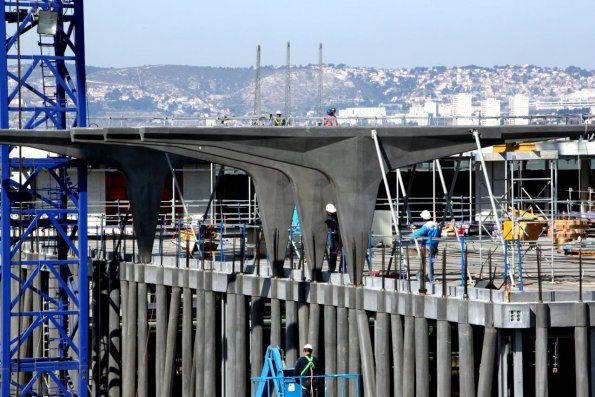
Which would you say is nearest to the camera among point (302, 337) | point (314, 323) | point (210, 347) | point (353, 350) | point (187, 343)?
point (353, 350)

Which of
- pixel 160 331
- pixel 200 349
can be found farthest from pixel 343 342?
pixel 160 331

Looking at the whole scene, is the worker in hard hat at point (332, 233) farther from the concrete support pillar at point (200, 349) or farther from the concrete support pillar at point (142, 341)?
the concrete support pillar at point (142, 341)

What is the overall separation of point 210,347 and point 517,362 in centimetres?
1231

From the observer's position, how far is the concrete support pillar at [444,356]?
30.6 meters

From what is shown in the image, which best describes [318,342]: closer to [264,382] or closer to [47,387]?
[264,382]

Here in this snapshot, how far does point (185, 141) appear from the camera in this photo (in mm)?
37219

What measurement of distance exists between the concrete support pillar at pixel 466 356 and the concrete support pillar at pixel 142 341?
1469 centimetres

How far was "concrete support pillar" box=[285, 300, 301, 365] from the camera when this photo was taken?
3694 centimetres

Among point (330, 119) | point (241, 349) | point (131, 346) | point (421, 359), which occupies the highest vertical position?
point (330, 119)

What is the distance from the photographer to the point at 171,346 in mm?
41844

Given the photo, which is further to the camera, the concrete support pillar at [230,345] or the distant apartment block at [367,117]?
the distant apartment block at [367,117]

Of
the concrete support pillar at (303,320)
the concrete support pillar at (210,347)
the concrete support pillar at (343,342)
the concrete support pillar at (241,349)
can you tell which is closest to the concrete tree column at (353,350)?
the concrete support pillar at (343,342)

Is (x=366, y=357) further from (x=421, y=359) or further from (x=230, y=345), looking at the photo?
(x=230, y=345)

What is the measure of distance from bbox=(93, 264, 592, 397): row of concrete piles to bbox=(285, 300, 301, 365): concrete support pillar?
22mm
